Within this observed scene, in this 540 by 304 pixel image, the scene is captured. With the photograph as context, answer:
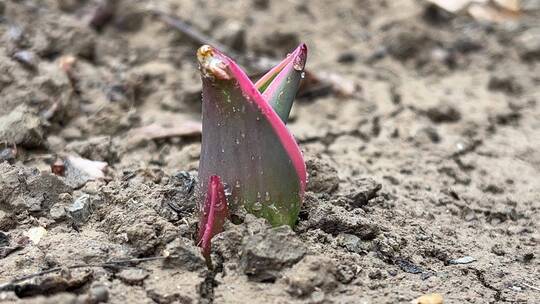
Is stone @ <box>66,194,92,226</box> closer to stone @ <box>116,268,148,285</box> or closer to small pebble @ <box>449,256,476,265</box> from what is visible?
stone @ <box>116,268,148,285</box>

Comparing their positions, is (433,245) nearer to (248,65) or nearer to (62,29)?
(248,65)

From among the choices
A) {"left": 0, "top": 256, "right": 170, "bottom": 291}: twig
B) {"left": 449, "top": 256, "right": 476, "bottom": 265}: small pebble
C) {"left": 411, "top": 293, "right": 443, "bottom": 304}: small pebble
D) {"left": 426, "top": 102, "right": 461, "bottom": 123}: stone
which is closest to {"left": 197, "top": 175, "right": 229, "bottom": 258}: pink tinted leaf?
{"left": 0, "top": 256, "right": 170, "bottom": 291}: twig

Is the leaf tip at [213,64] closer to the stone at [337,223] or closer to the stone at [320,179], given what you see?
the stone at [337,223]

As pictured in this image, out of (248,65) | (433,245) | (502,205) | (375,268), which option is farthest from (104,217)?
(248,65)

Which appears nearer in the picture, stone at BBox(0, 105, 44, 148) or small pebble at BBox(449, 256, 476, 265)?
small pebble at BBox(449, 256, 476, 265)

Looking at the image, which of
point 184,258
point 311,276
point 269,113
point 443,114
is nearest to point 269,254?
point 311,276

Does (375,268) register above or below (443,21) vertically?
above

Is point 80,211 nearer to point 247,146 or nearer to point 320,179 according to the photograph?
point 247,146
